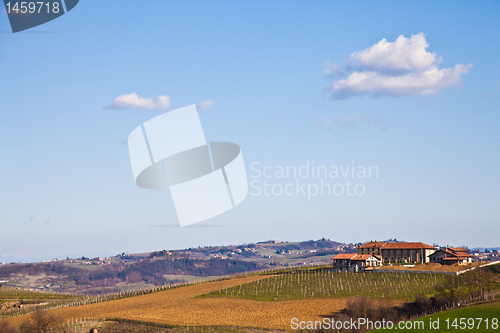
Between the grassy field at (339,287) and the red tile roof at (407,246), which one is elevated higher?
the red tile roof at (407,246)

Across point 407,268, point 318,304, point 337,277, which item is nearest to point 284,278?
point 337,277

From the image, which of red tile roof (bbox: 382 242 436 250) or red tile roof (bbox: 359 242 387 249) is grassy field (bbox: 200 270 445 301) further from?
red tile roof (bbox: 359 242 387 249)

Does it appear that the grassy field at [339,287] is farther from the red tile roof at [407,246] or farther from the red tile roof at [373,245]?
the red tile roof at [373,245]

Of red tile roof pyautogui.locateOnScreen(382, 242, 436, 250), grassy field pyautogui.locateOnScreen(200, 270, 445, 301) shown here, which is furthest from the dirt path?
red tile roof pyautogui.locateOnScreen(382, 242, 436, 250)

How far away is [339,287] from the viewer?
8850cm

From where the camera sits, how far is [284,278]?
107 metres

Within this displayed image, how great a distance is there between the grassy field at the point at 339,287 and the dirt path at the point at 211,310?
4.77m

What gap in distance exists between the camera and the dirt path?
2564 inches

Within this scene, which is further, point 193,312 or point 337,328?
point 193,312

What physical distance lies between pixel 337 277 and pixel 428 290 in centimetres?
2492

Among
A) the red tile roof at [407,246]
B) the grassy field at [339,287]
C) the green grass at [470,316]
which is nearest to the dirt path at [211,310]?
the grassy field at [339,287]

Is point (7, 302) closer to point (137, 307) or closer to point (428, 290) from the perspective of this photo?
point (137, 307)

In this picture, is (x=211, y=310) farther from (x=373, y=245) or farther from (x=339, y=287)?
(x=373, y=245)

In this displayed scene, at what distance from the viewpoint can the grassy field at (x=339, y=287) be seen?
3174 inches
